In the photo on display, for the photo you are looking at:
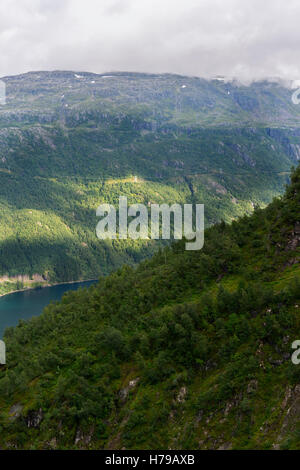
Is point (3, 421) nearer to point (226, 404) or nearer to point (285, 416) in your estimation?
point (226, 404)

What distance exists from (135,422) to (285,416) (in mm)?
15431

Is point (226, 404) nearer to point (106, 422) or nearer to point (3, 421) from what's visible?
point (106, 422)

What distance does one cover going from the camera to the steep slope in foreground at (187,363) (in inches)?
1421

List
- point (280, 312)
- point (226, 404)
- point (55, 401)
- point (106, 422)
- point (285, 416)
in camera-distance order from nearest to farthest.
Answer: point (285, 416)
point (226, 404)
point (280, 312)
point (106, 422)
point (55, 401)

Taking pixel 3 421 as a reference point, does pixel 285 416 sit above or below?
above

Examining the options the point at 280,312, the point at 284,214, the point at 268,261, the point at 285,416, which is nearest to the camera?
the point at 285,416

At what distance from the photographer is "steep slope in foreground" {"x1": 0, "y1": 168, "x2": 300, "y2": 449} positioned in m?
36.1

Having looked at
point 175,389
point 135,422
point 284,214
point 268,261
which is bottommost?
point 135,422

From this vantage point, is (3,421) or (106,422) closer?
(106,422)

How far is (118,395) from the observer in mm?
45312

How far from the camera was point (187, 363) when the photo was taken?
4319 centimetres
